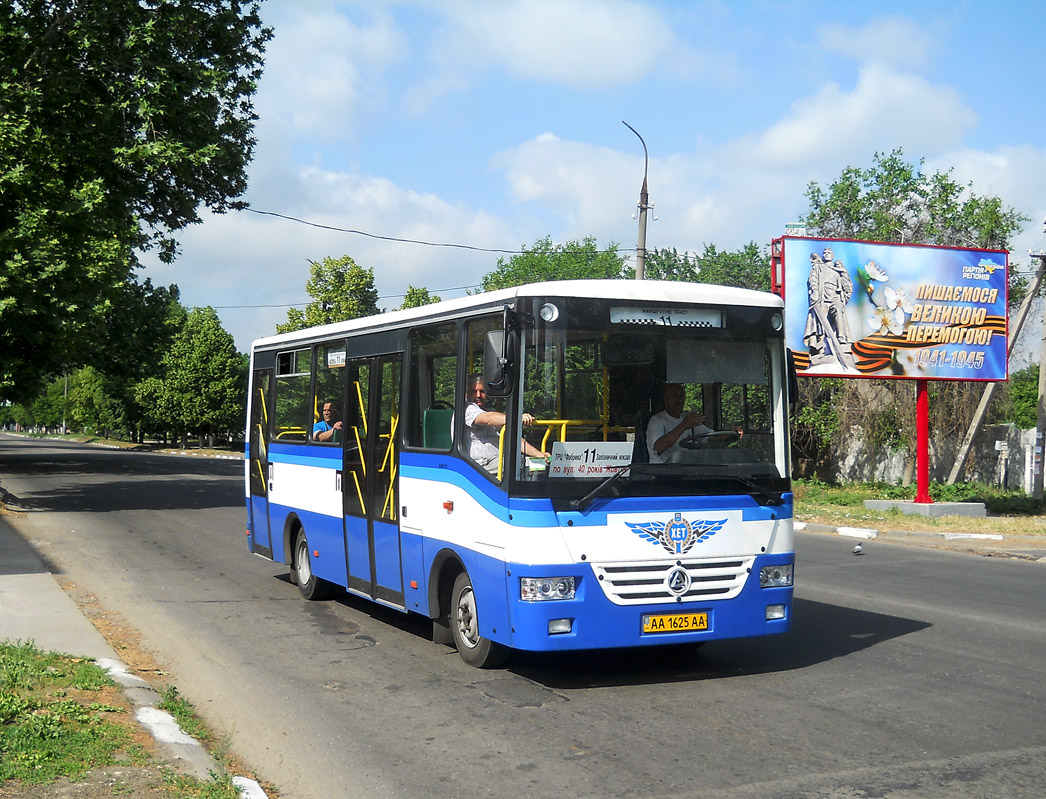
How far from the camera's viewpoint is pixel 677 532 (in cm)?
782

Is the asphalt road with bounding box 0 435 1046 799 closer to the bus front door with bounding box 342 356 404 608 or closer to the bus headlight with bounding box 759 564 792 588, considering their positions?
the bus front door with bounding box 342 356 404 608

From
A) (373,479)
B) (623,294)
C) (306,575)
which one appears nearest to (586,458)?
(623,294)

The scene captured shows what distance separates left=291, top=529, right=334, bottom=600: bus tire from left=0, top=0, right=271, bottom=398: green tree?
1203 cm

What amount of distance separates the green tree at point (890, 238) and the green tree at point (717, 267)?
6014 millimetres

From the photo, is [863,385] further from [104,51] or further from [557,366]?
[557,366]

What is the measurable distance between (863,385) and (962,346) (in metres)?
7.21

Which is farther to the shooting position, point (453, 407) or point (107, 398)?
point (107, 398)

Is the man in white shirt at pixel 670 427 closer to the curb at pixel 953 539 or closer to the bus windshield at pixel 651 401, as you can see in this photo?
the bus windshield at pixel 651 401

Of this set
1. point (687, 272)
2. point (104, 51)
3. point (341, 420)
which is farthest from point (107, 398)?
point (341, 420)

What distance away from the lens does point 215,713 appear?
733 centimetres

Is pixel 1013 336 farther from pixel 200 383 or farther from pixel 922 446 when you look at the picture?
pixel 200 383

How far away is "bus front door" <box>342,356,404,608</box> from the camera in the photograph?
9781 mm

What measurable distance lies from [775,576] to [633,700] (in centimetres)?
152

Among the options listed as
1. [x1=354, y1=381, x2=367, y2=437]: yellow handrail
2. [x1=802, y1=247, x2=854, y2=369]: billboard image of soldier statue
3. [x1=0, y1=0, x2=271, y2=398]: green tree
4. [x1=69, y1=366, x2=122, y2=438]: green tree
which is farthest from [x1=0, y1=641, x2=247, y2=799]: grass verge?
[x1=69, y1=366, x2=122, y2=438]: green tree
